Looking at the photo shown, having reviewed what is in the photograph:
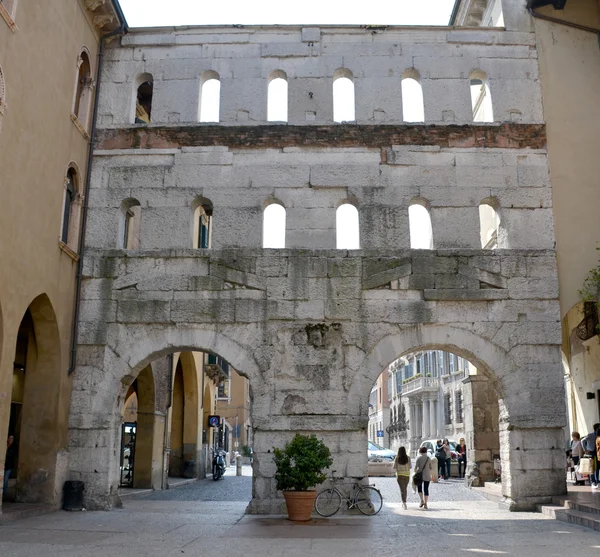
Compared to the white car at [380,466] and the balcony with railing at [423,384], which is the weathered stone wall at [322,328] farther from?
the balcony with railing at [423,384]

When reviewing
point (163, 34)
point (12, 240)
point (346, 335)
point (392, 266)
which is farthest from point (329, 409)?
point (163, 34)

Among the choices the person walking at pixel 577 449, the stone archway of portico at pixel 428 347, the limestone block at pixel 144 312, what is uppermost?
the limestone block at pixel 144 312

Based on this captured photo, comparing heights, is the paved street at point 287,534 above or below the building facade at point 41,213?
below

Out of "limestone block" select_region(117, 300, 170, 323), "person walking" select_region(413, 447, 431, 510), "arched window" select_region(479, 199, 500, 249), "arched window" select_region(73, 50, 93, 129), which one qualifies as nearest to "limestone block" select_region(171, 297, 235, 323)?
"limestone block" select_region(117, 300, 170, 323)

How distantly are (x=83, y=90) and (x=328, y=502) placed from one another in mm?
9082

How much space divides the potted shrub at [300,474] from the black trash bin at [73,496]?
3541 millimetres

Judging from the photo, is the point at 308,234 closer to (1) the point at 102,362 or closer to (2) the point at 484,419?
(1) the point at 102,362

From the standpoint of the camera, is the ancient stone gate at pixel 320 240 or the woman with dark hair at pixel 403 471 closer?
the ancient stone gate at pixel 320 240

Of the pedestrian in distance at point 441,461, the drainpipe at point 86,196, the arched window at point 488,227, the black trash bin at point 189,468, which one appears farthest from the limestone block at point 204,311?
the pedestrian in distance at point 441,461

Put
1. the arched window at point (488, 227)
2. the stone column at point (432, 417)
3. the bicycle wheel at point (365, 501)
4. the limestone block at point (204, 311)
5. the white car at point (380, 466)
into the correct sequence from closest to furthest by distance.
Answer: the bicycle wheel at point (365, 501), the limestone block at point (204, 311), the arched window at point (488, 227), the white car at point (380, 466), the stone column at point (432, 417)

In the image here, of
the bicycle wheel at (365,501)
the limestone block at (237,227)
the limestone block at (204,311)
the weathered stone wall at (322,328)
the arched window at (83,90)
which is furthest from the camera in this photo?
the arched window at (83,90)

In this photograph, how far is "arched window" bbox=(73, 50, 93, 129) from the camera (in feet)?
45.0

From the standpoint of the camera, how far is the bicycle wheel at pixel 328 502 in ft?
38.5

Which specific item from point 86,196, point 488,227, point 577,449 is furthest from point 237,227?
point 577,449
